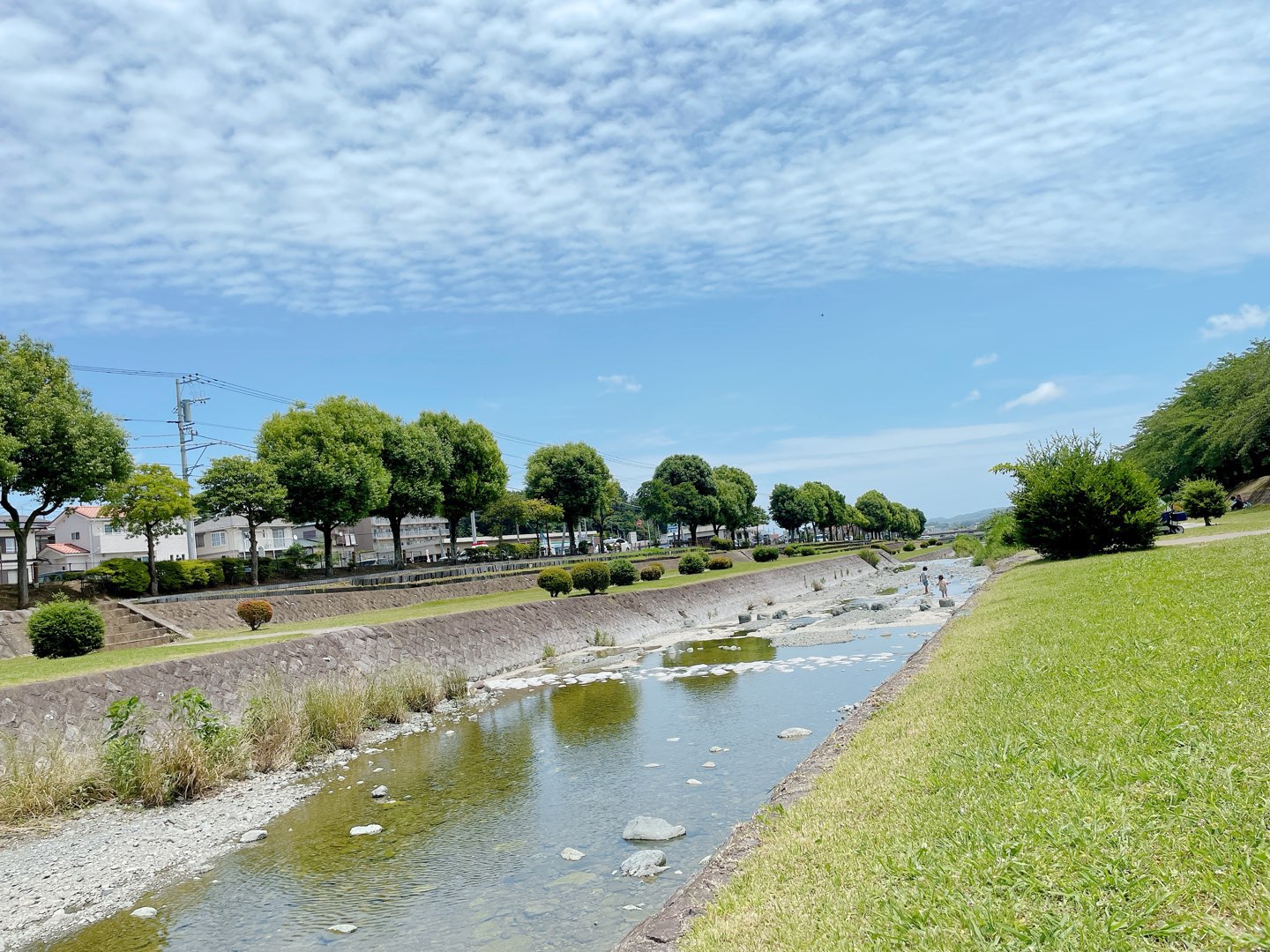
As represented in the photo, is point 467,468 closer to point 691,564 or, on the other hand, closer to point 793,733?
point 691,564

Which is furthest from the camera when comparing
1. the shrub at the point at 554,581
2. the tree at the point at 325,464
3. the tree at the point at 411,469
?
the tree at the point at 411,469

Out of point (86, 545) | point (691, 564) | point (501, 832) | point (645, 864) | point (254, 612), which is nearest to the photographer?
point (645, 864)

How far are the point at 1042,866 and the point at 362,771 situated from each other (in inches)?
439

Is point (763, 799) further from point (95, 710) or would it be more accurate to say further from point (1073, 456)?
point (1073, 456)

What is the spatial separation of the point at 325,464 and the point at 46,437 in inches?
653

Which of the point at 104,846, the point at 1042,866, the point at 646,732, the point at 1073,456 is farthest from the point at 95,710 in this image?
the point at 1073,456

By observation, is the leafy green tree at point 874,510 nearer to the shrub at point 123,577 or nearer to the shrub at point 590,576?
the shrub at point 590,576

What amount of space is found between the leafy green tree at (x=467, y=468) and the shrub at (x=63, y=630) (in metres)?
40.1

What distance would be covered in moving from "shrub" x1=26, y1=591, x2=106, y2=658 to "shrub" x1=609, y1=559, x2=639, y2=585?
23769 millimetres

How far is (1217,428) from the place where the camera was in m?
57.9

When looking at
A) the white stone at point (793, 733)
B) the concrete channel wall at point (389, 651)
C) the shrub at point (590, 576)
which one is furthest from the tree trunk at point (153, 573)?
the white stone at point (793, 733)

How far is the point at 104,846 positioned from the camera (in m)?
9.48

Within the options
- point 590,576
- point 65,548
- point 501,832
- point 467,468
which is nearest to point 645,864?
point 501,832

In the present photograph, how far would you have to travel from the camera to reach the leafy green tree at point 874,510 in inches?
5950
